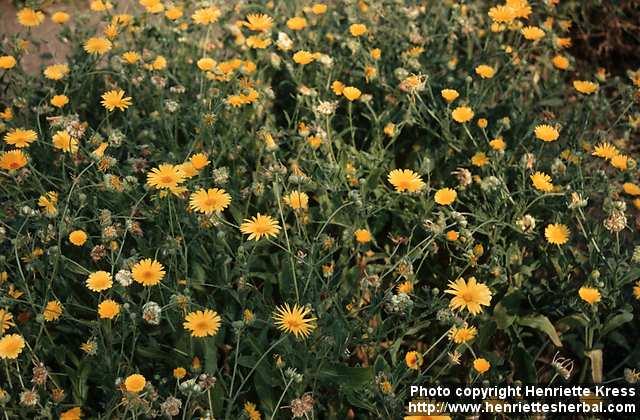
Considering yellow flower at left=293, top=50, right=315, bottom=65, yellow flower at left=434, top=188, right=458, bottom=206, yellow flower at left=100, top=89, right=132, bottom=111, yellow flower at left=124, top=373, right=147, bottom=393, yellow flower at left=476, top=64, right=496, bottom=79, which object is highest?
yellow flower at left=293, top=50, right=315, bottom=65

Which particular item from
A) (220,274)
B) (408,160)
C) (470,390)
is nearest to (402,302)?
(470,390)

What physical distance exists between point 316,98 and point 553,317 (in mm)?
1334

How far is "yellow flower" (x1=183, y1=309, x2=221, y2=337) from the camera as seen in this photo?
2.12 m

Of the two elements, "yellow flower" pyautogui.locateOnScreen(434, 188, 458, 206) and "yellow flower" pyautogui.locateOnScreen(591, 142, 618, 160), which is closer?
"yellow flower" pyautogui.locateOnScreen(434, 188, 458, 206)

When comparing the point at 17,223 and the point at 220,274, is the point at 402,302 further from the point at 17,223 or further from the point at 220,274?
the point at 17,223

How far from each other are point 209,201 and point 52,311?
0.59 meters

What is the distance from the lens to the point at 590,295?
233cm

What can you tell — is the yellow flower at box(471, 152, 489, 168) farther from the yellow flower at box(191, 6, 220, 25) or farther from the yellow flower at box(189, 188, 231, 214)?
the yellow flower at box(191, 6, 220, 25)

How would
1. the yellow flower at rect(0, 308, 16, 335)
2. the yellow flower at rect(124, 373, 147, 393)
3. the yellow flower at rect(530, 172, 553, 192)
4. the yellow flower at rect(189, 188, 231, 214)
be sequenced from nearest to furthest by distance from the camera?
the yellow flower at rect(124, 373, 147, 393) < the yellow flower at rect(0, 308, 16, 335) < the yellow flower at rect(189, 188, 231, 214) < the yellow flower at rect(530, 172, 553, 192)

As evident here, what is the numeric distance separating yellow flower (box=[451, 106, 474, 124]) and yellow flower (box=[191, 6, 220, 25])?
115cm

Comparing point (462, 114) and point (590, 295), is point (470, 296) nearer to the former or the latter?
point (590, 295)

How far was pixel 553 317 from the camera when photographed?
8.64 ft

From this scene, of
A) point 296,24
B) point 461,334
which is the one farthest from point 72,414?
point 296,24

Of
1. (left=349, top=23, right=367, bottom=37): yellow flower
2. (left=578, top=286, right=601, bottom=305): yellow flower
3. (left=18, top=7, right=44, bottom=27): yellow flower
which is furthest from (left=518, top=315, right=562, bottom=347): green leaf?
(left=18, top=7, right=44, bottom=27): yellow flower
